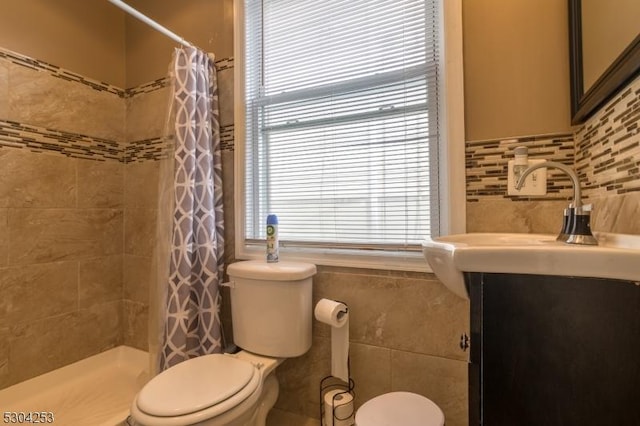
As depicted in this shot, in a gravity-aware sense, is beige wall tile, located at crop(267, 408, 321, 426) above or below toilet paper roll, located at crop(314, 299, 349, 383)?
below

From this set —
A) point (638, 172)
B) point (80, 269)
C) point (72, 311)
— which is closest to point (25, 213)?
point (80, 269)

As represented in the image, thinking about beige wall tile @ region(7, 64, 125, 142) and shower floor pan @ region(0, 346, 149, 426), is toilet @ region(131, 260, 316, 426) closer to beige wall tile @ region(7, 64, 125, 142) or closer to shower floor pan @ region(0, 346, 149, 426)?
shower floor pan @ region(0, 346, 149, 426)

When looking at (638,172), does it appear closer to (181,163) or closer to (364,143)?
(364,143)

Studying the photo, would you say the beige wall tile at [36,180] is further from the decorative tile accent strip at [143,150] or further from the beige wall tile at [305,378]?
the beige wall tile at [305,378]

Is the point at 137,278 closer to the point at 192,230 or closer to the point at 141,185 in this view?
the point at 141,185

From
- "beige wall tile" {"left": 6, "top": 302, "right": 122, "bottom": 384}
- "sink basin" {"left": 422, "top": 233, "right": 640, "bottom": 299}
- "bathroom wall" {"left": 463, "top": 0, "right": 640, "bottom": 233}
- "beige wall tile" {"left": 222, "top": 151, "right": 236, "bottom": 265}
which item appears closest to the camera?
→ "sink basin" {"left": 422, "top": 233, "right": 640, "bottom": 299}

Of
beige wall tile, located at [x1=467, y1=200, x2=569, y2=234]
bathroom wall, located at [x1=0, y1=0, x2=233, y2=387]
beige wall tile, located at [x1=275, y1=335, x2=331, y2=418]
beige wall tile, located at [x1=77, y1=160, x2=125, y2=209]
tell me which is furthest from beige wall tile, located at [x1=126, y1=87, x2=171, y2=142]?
beige wall tile, located at [x1=467, y1=200, x2=569, y2=234]

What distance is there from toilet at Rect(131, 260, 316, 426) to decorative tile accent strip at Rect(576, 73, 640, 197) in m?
1.03

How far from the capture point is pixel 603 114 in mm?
884

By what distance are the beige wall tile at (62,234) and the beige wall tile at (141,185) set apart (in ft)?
0.44

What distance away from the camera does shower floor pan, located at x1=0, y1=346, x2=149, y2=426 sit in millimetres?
1494

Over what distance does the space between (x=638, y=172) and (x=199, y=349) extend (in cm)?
173

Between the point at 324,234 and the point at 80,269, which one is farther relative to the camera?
the point at 80,269

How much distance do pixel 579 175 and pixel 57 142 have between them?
2421mm
